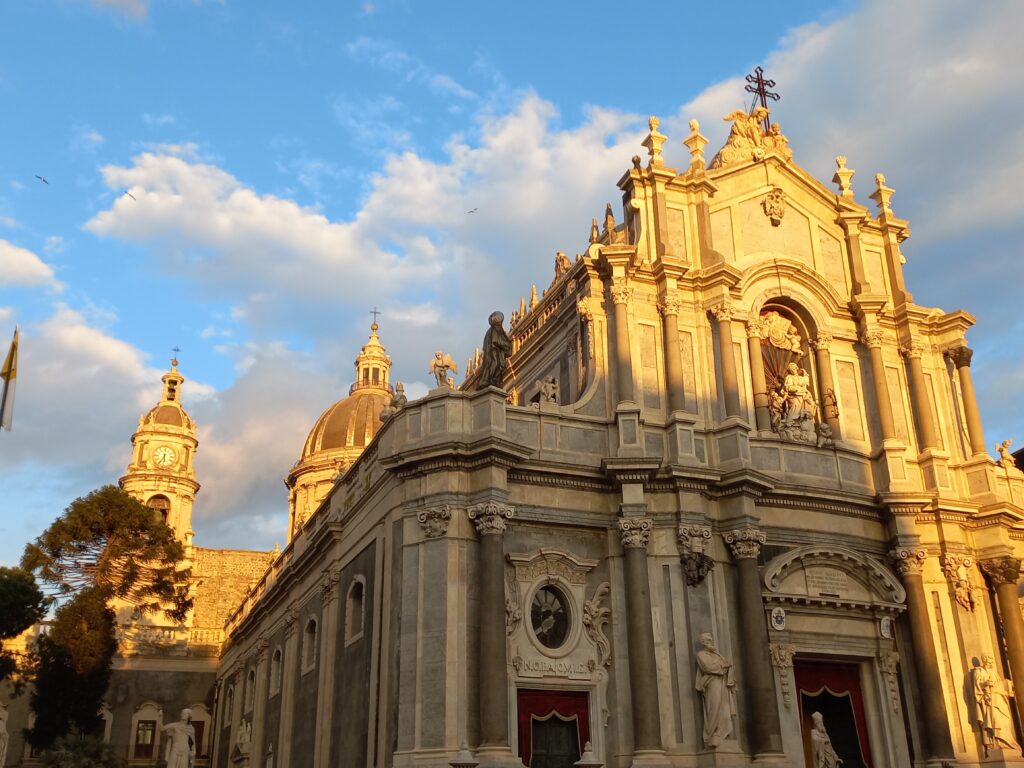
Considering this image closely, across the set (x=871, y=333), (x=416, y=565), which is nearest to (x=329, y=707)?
(x=416, y=565)

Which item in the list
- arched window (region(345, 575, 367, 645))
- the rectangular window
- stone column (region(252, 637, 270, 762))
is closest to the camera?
arched window (region(345, 575, 367, 645))

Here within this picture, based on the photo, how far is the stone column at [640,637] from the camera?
21.1 meters

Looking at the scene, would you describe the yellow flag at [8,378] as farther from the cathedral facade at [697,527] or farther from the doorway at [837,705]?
the doorway at [837,705]

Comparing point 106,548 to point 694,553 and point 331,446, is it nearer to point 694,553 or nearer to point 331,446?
point 694,553

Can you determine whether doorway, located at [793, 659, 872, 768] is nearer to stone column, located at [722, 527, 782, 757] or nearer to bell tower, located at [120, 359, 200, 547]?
stone column, located at [722, 527, 782, 757]

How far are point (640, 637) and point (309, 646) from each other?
1222 centimetres

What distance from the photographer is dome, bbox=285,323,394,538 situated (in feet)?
187

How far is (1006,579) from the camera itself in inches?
1009

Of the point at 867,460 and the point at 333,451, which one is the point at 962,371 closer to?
the point at 867,460

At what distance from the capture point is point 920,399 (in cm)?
2711

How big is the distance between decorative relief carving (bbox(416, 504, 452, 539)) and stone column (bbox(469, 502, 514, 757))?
483 mm

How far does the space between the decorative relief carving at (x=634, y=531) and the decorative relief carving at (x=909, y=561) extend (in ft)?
21.6

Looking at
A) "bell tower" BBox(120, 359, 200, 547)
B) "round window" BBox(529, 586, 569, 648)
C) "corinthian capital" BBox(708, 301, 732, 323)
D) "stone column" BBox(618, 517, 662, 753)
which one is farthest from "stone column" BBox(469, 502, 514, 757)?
"bell tower" BBox(120, 359, 200, 547)

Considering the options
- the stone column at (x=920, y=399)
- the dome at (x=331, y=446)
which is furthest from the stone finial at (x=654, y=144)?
the dome at (x=331, y=446)
